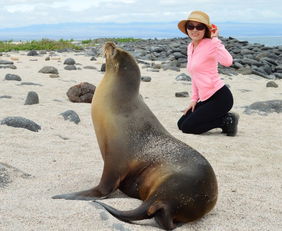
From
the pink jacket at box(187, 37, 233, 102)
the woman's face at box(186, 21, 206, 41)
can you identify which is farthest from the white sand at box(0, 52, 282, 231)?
the woman's face at box(186, 21, 206, 41)

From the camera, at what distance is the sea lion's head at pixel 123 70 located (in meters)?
4.14

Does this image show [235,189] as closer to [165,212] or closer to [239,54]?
[165,212]

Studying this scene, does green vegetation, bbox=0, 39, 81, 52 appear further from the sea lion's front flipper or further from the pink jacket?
the sea lion's front flipper

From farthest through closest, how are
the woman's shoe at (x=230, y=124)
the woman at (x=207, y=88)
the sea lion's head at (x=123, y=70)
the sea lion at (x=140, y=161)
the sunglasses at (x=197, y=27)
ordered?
the woman's shoe at (x=230, y=124), the woman at (x=207, y=88), the sunglasses at (x=197, y=27), the sea lion's head at (x=123, y=70), the sea lion at (x=140, y=161)

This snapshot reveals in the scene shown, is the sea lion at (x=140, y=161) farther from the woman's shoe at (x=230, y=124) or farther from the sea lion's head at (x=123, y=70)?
the woman's shoe at (x=230, y=124)

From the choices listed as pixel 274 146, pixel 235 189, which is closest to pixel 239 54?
pixel 274 146

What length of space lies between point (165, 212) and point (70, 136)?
295cm

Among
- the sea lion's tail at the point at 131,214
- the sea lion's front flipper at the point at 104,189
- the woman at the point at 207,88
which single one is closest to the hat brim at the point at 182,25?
the woman at the point at 207,88

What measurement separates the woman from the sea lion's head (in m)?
2.33

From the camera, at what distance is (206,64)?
22.0ft

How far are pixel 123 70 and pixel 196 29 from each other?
2.36 metres

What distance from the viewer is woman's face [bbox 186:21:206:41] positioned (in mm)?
6242

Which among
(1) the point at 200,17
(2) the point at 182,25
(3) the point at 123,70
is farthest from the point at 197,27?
(3) the point at 123,70

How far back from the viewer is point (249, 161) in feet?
17.9
